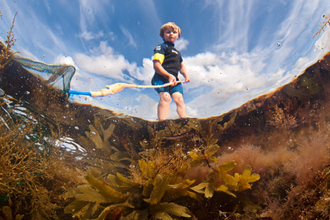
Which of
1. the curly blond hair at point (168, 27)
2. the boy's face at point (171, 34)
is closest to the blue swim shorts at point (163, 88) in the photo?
the boy's face at point (171, 34)

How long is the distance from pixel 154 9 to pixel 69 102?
3.34 m

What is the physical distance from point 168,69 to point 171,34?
82 cm

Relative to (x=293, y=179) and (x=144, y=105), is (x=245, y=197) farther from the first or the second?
(x=144, y=105)

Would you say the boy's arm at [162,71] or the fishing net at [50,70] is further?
the fishing net at [50,70]

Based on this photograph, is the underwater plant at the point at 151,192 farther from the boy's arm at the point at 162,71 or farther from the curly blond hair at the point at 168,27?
the curly blond hair at the point at 168,27

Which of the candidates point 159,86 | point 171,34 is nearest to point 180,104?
point 159,86

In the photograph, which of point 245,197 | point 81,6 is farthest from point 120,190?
point 81,6

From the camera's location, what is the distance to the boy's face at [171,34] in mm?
3586

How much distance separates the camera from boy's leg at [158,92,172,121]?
3.91 metres

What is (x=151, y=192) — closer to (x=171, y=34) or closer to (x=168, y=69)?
(x=168, y=69)

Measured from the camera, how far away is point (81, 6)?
3.38 m

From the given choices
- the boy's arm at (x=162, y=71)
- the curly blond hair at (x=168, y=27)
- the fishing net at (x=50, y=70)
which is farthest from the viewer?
the fishing net at (x=50, y=70)

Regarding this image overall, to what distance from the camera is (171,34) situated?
3.60 meters

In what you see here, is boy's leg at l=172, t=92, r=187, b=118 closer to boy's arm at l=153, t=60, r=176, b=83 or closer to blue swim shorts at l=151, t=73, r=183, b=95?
blue swim shorts at l=151, t=73, r=183, b=95
